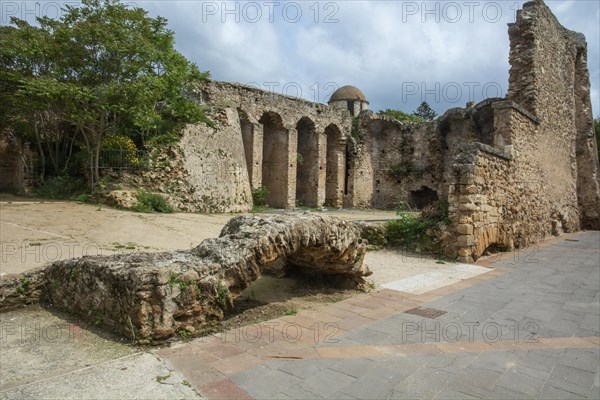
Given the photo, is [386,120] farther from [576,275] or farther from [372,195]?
[576,275]

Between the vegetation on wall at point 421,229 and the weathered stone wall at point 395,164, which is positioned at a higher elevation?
the weathered stone wall at point 395,164

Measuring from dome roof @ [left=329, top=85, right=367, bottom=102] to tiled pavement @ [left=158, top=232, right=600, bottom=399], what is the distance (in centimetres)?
3543

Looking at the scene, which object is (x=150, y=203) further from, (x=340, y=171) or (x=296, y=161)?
(x=340, y=171)

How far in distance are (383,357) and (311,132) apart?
20039mm

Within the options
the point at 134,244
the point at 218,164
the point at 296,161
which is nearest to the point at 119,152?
the point at 218,164

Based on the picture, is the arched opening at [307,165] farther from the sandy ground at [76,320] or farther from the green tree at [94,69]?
the sandy ground at [76,320]

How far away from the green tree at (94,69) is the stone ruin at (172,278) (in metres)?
7.97

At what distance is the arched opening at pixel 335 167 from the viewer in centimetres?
2378

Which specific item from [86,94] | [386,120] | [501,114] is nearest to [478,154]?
[501,114]

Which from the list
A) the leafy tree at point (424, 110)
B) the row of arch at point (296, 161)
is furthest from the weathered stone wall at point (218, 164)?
the leafy tree at point (424, 110)

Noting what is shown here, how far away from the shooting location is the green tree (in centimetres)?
1101

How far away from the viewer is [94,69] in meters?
11.6

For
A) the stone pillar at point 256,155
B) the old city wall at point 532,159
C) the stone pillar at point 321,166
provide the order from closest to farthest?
the old city wall at point 532,159 → the stone pillar at point 256,155 → the stone pillar at point 321,166

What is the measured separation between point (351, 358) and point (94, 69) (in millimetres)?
11670
